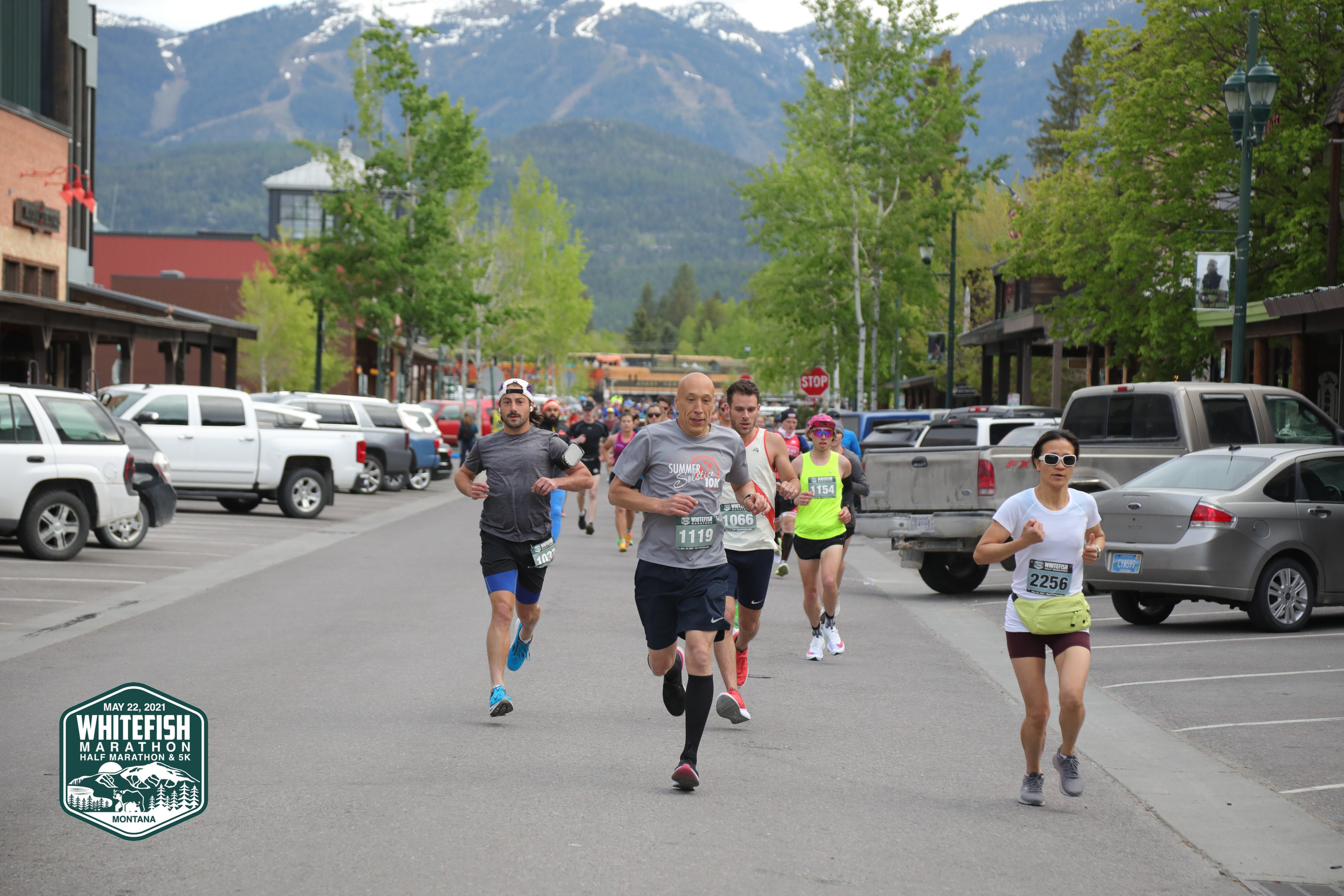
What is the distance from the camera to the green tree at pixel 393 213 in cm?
4812

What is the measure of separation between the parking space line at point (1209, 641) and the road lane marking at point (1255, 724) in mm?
3186

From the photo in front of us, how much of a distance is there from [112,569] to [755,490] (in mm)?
10966

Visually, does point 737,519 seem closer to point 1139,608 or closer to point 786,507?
point 1139,608

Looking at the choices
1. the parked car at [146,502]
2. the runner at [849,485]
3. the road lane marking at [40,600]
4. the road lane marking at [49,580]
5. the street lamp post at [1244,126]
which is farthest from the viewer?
the street lamp post at [1244,126]

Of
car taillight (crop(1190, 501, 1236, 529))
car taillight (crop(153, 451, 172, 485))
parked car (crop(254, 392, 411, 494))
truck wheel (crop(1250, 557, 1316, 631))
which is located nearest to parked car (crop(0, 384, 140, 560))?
car taillight (crop(153, 451, 172, 485))

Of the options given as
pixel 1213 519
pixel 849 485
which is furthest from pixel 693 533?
pixel 1213 519

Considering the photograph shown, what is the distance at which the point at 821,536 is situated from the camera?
11.9 m

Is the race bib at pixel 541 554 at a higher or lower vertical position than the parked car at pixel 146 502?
higher

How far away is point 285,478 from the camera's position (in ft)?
85.6

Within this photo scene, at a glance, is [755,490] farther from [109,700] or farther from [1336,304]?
[1336,304]

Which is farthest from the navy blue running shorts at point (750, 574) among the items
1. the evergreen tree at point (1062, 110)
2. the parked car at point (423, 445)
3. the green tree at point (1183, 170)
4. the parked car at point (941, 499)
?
the evergreen tree at point (1062, 110)

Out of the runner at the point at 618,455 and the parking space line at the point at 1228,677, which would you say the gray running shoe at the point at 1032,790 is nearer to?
the parking space line at the point at 1228,677

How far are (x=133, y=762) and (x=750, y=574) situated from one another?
15.8 ft

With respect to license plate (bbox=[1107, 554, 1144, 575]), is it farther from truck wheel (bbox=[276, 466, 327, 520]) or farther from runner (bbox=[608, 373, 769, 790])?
truck wheel (bbox=[276, 466, 327, 520])
